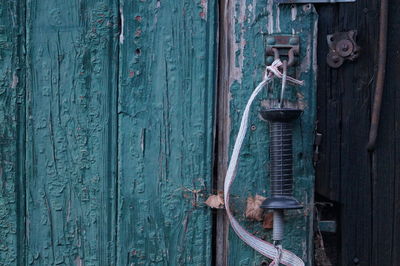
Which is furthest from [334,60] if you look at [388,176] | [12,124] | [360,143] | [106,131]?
[12,124]

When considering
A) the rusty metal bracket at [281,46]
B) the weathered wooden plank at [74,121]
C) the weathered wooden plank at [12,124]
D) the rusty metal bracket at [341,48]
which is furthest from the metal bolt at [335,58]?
the weathered wooden plank at [12,124]

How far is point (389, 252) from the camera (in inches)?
62.8

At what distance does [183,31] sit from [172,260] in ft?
1.96

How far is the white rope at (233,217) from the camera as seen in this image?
4.95 ft

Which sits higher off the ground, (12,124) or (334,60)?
(334,60)

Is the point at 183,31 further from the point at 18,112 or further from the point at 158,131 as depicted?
the point at 18,112

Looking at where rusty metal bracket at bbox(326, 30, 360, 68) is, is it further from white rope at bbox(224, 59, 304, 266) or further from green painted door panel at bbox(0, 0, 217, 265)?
green painted door panel at bbox(0, 0, 217, 265)

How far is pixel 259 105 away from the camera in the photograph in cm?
158

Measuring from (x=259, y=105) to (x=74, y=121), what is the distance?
49 centimetres

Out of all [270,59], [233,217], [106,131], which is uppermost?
[270,59]

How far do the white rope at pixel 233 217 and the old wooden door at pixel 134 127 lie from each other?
50 millimetres

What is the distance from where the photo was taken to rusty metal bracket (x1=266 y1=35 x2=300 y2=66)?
5.08 feet

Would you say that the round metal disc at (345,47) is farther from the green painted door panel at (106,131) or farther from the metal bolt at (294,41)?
the green painted door panel at (106,131)

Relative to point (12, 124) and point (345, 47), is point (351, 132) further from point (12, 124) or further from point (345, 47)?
point (12, 124)
